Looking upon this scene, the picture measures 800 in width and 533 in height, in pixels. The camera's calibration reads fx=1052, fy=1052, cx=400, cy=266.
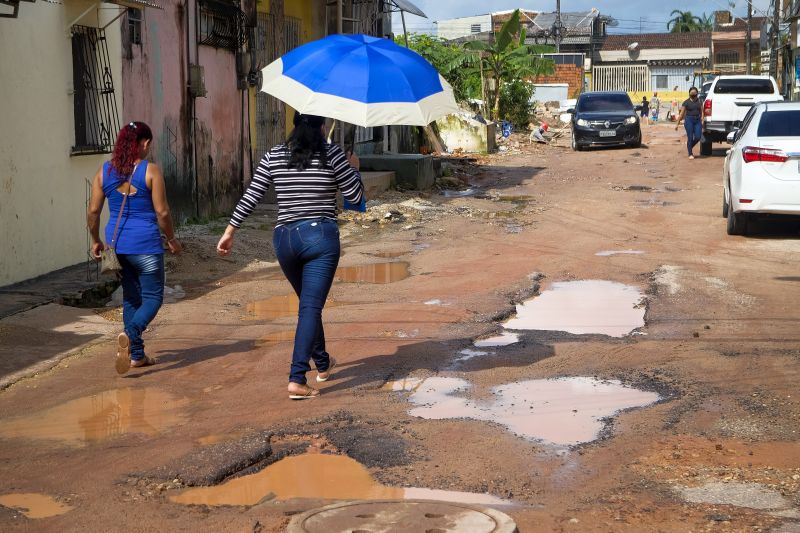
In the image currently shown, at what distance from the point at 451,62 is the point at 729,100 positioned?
1120 centimetres

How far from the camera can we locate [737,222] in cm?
1348

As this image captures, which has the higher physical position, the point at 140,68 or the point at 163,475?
the point at 140,68

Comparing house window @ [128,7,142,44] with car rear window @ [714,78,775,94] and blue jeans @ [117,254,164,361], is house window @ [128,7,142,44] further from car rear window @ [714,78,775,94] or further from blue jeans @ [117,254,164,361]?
car rear window @ [714,78,775,94]

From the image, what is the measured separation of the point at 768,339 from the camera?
304 inches

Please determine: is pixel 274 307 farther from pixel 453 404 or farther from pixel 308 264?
pixel 453 404

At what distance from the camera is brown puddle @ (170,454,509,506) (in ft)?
15.3

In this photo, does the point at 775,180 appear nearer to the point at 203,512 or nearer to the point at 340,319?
the point at 340,319

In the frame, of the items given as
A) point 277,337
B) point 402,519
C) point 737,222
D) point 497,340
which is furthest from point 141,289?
point 737,222

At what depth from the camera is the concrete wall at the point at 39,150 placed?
33.6 ft

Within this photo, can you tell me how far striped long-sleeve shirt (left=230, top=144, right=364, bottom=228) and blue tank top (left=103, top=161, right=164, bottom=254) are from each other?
93cm

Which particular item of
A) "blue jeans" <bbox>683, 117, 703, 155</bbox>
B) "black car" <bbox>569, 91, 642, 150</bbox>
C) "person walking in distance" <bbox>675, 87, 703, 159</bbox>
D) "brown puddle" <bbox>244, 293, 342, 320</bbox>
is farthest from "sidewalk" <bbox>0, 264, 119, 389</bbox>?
"black car" <bbox>569, 91, 642, 150</bbox>

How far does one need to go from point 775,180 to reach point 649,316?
4.86m

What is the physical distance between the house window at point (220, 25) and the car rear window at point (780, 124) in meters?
8.11

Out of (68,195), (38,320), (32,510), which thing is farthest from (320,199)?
(68,195)
